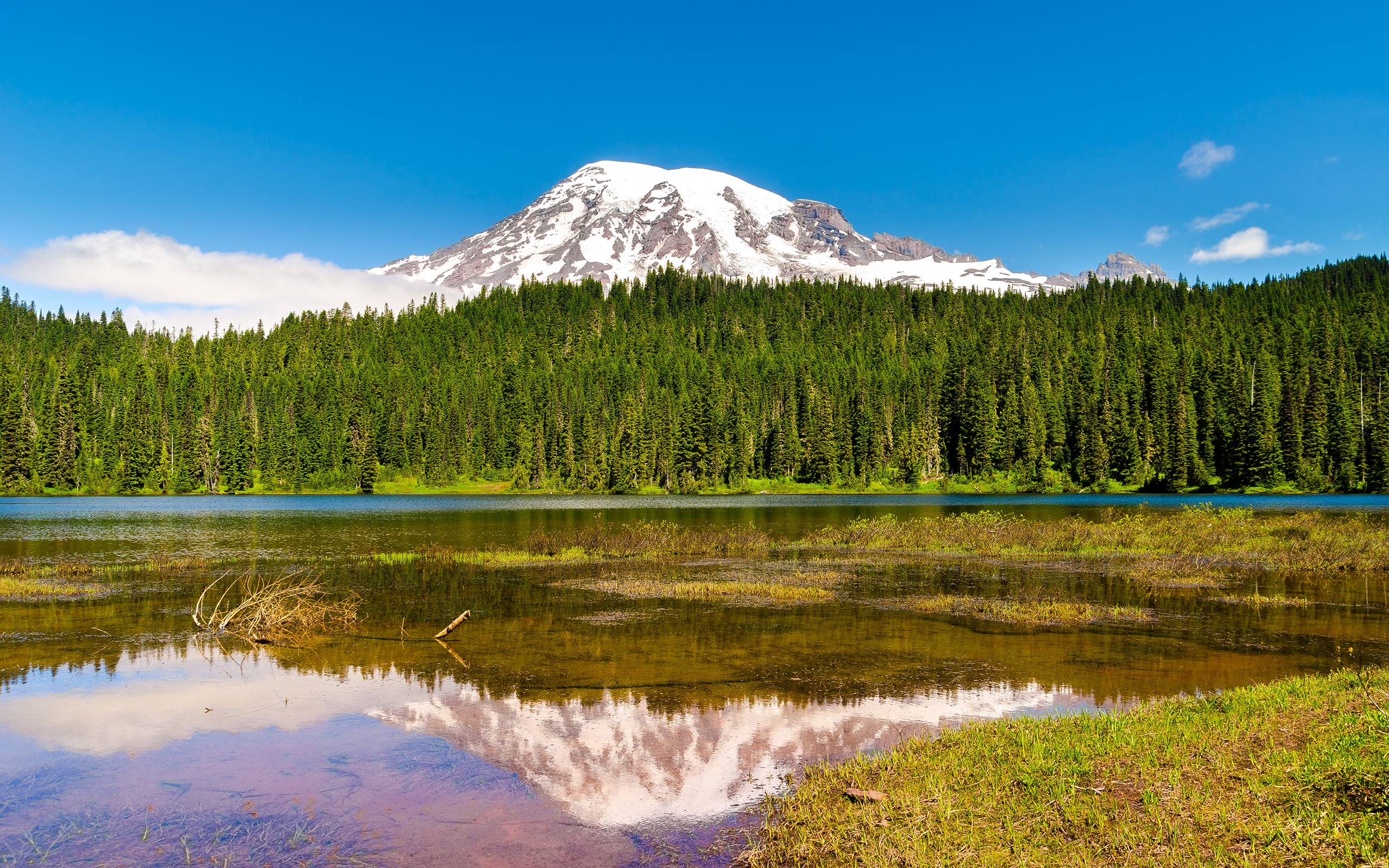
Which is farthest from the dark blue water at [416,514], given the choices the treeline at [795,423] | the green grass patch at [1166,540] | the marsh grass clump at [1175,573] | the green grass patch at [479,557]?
the marsh grass clump at [1175,573]

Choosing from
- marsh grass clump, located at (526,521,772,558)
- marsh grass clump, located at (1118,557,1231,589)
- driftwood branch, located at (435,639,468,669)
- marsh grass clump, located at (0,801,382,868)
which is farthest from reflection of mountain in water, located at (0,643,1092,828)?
marsh grass clump, located at (526,521,772,558)

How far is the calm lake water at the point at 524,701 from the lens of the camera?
1172 cm

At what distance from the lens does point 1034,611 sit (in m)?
28.1

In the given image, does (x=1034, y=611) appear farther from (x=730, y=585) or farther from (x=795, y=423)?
(x=795, y=423)

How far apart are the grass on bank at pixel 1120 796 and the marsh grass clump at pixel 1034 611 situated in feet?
40.5

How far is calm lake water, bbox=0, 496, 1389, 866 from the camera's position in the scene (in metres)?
11.7

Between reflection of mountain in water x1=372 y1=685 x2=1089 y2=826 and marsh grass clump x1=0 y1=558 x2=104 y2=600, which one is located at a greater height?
marsh grass clump x1=0 y1=558 x2=104 y2=600

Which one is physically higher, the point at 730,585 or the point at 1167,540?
the point at 1167,540

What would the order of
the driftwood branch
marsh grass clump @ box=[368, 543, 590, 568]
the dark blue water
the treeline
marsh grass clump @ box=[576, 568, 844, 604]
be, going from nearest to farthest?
1. the driftwood branch
2. marsh grass clump @ box=[576, 568, 844, 604]
3. marsh grass clump @ box=[368, 543, 590, 568]
4. the dark blue water
5. the treeline

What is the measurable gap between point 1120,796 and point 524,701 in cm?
1169

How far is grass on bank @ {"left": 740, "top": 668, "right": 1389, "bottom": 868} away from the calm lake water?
5.02ft

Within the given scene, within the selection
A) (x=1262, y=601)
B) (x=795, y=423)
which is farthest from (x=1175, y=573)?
(x=795, y=423)

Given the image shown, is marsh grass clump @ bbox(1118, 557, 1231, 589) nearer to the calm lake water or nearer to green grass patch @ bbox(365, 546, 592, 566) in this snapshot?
the calm lake water

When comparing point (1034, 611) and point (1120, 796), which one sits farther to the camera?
point (1034, 611)
